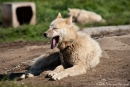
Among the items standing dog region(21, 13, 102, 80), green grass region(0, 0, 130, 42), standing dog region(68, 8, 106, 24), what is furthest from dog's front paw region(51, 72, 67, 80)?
standing dog region(68, 8, 106, 24)

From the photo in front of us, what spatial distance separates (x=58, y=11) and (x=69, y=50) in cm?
1146

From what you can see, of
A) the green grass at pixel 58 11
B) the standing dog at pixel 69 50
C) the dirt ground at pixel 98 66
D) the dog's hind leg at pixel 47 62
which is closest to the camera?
the dirt ground at pixel 98 66

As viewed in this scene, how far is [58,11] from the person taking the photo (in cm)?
1912

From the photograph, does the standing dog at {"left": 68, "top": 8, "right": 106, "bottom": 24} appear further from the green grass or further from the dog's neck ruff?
the dog's neck ruff

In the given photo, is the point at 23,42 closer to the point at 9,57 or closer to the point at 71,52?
the point at 9,57

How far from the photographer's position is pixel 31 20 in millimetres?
17625

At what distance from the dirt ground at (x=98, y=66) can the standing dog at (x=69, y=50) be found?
0.55 ft

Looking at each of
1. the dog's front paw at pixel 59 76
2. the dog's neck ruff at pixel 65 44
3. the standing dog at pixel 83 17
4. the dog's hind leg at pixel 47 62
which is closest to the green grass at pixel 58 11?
the standing dog at pixel 83 17

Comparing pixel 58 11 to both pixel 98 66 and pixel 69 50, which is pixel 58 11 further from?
pixel 69 50

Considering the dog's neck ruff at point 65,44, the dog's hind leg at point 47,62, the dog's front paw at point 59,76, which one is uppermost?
the dog's neck ruff at point 65,44

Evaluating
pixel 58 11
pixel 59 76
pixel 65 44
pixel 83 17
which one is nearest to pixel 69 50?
pixel 65 44

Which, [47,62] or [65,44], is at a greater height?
[65,44]

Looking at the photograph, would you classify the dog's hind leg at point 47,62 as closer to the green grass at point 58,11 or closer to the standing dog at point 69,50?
the standing dog at point 69,50

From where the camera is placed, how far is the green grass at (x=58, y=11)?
44.7 feet
